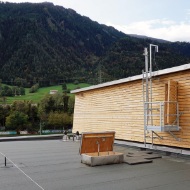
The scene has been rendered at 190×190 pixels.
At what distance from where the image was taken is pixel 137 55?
4729 inches

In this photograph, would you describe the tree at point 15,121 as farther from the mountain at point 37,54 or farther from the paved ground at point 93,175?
the mountain at point 37,54

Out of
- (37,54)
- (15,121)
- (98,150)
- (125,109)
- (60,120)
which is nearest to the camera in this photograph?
(98,150)

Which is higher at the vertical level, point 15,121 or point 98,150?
point 98,150

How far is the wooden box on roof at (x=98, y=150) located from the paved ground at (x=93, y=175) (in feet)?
0.93

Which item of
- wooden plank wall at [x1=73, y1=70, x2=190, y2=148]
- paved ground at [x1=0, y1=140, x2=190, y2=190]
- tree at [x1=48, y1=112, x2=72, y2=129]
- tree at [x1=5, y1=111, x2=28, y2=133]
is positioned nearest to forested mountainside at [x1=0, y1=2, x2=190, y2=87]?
tree at [x1=48, y1=112, x2=72, y2=129]

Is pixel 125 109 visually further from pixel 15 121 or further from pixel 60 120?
pixel 60 120

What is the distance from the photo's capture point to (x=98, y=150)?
33.5 ft

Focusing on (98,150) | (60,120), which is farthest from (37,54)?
(98,150)

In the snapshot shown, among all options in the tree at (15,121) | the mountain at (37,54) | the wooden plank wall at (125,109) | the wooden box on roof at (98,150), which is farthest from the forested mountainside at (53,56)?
the wooden box on roof at (98,150)

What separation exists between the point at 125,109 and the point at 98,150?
567 centimetres

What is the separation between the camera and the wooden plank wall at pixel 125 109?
Result: 1150cm

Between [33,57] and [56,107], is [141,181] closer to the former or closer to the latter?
[56,107]

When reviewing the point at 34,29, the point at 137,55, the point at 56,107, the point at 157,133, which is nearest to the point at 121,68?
the point at 137,55

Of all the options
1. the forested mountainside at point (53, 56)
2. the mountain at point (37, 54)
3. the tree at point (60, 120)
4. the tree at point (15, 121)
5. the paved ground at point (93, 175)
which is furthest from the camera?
the mountain at point (37, 54)
